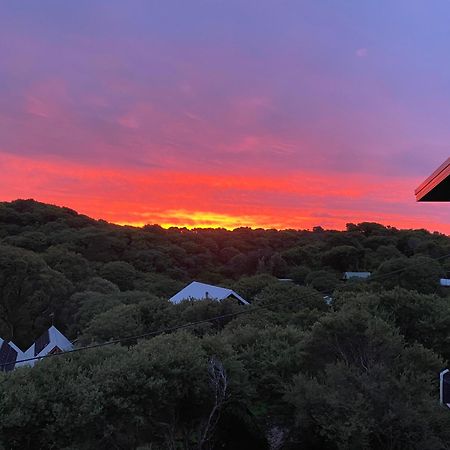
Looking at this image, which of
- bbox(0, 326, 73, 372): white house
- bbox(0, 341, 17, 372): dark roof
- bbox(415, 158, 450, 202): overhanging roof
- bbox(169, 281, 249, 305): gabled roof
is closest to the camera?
bbox(415, 158, 450, 202): overhanging roof

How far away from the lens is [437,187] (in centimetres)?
448

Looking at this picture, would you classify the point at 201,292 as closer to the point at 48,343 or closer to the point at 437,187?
the point at 48,343

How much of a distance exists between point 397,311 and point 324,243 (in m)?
49.7

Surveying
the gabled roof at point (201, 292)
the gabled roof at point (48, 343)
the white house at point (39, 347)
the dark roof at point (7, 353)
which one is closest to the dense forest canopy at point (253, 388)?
the dark roof at point (7, 353)

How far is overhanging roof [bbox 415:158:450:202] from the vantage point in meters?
4.06

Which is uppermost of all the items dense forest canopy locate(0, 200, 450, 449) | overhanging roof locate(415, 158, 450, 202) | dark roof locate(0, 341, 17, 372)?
overhanging roof locate(415, 158, 450, 202)

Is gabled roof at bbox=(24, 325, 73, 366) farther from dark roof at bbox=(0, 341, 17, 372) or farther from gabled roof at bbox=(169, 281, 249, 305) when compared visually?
gabled roof at bbox=(169, 281, 249, 305)

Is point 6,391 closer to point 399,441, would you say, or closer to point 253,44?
point 399,441

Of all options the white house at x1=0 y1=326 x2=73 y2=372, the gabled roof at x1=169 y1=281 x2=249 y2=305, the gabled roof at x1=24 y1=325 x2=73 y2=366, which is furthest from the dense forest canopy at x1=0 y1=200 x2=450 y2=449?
the gabled roof at x1=169 y1=281 x2=249 y2=305

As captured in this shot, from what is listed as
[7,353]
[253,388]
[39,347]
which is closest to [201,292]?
[39,347]

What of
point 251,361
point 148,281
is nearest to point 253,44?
point 251,361

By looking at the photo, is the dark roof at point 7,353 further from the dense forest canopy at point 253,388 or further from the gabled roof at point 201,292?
the gabled roof at point 201,292

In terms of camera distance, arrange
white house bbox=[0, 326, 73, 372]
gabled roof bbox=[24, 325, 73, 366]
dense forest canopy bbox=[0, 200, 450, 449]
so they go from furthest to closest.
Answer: gabled roof bbox=[24, 325, 73, 366]
white house bbox=[0, 326, 73, 372]
dense forest canopy bbox=[0, 200, 450, 449]

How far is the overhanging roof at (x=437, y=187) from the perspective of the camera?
13.3 feet
